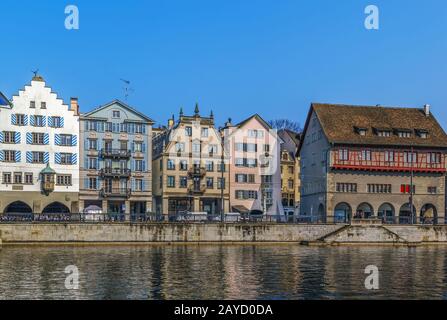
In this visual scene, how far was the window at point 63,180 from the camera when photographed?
81500 millimetres

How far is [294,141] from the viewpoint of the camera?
10700cm

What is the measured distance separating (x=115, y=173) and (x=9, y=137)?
47.4ft

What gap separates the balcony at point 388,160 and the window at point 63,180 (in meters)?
34.5

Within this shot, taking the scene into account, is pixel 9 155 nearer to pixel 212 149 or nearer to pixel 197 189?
pixel 197 189

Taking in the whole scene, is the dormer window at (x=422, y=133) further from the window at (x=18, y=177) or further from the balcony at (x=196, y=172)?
the window at (x=18, y=177)

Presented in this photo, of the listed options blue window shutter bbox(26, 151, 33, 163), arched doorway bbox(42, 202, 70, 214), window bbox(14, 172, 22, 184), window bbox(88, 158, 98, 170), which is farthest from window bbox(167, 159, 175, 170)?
window bbox(14, 172, 22, 184)

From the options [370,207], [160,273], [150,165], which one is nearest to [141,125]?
[150,165]

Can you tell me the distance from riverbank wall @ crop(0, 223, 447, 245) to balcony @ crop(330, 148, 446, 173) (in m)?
11.8

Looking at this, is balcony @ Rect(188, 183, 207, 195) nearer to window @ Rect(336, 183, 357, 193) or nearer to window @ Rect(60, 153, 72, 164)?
window @ Rect(60, 153, 72, 164)

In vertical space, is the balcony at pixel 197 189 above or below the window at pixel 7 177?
below

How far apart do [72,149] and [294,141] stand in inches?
1584

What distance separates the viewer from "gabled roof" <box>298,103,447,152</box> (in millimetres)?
83250

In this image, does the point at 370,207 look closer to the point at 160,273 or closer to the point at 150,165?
the point at 150,165

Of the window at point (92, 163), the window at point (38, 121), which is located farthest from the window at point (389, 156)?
the window at point (38, 121)
